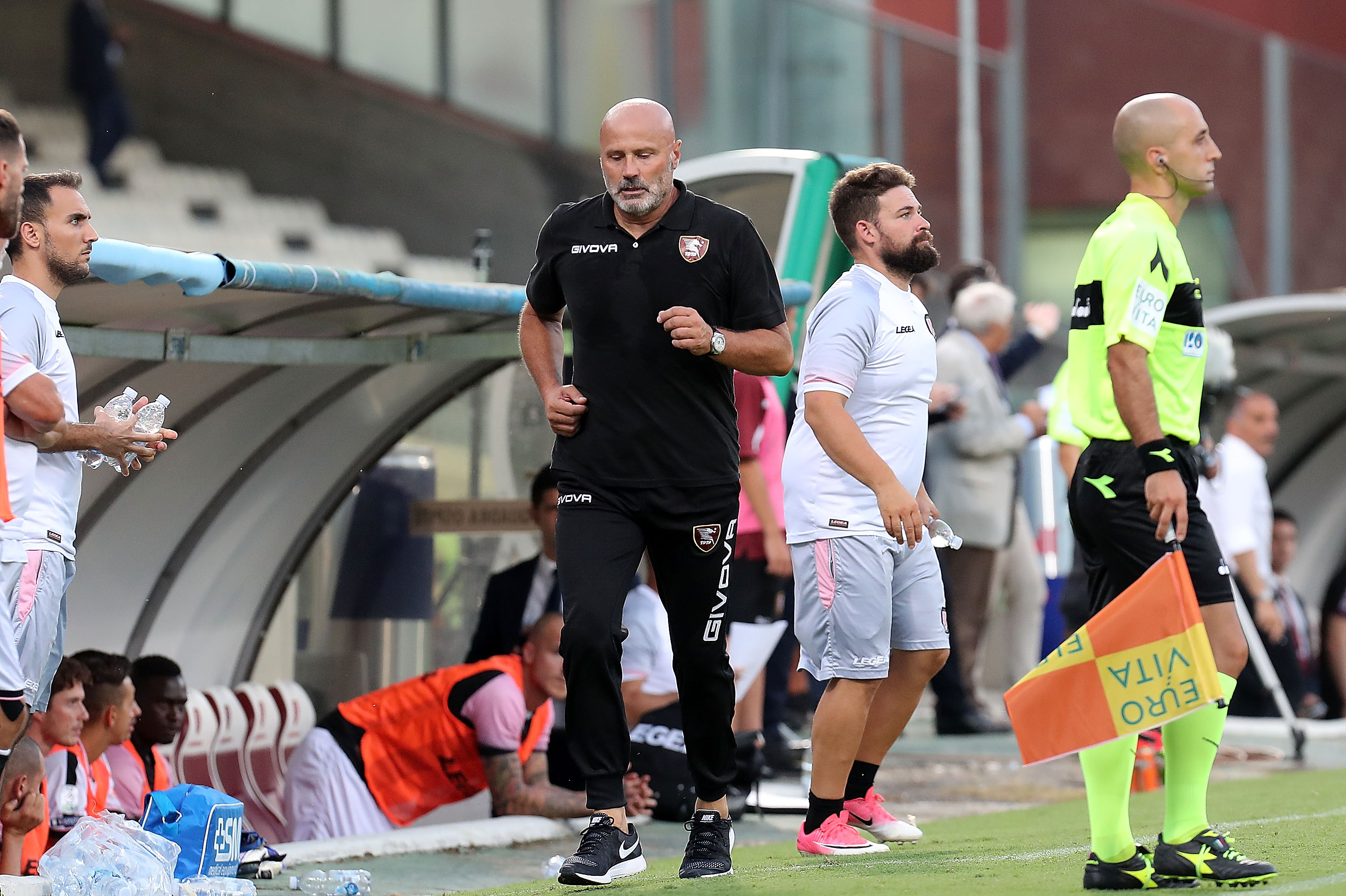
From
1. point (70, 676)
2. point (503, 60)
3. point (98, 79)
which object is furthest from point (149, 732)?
point (503, 60)

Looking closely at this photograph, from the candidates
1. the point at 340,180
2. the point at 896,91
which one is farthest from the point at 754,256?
the point at 340,180

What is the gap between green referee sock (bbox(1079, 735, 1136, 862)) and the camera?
4465 millimetres

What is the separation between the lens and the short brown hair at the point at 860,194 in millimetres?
5852

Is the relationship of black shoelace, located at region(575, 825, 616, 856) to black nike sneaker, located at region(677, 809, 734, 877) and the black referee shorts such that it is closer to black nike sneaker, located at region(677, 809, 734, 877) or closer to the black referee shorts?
black nike sneaker, located at region(677, 809, 734, 877)

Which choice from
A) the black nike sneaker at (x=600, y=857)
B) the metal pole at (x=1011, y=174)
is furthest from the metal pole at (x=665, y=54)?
the black nike sneaker at (x=600, y=857)

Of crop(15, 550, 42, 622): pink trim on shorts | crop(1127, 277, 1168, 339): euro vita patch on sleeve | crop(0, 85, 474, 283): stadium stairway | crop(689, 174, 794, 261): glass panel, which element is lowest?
crop(15, 550, 42, 622): pink trim on shorts

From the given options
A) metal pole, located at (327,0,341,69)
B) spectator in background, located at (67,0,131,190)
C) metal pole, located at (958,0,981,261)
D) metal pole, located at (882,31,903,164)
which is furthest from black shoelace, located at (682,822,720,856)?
metal pole, located at (327,0,341,69)

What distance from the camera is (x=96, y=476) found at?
7.25 m

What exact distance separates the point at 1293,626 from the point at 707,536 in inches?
294

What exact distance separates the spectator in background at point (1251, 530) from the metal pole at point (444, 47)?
1338 centimetres

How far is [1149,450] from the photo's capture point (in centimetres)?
469

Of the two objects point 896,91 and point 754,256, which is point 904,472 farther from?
point 896,91

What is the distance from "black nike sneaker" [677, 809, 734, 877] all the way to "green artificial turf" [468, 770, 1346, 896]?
0.05 meters

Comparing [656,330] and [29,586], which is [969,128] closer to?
[656,330]
